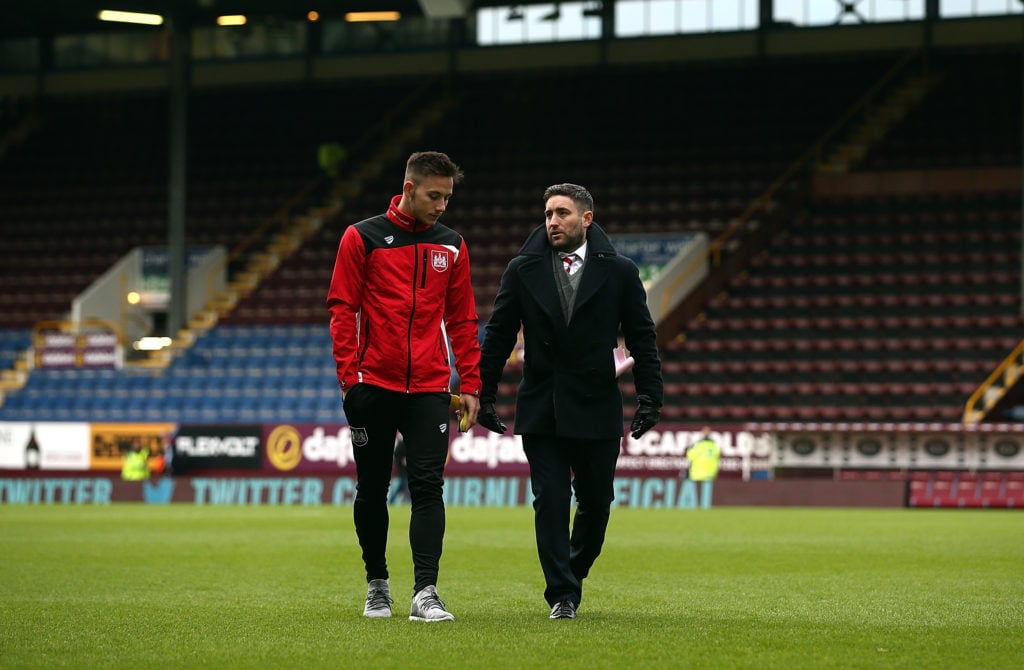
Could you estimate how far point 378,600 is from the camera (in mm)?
7230

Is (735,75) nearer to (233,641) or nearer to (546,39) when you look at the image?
(546,39)

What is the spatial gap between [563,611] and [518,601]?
1.09 m

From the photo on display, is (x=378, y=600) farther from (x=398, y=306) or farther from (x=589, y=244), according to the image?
(x=589, y=244)

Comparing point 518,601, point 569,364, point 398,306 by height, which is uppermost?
point 398,306

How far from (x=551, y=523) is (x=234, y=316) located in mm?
26437

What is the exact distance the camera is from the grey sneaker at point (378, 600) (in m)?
7.18

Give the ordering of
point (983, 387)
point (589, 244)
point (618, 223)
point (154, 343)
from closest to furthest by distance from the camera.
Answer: point (589, 244) < point (983, 387) < point (154, 343) < point (618, 223)

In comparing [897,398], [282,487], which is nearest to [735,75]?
[897,398]

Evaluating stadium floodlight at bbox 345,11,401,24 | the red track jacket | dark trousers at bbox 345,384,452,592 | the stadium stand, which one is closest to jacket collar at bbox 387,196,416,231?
the red track jacket

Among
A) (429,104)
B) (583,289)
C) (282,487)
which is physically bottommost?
(282,487)

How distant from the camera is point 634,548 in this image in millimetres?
12711

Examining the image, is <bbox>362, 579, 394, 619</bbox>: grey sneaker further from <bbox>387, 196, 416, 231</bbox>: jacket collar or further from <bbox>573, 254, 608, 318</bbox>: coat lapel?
<bbox>387, 196, 416, 231</bbox>: jacket collar

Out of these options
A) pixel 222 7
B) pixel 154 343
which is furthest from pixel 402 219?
pixel 154 343

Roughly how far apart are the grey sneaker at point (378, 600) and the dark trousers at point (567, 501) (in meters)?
0.75
